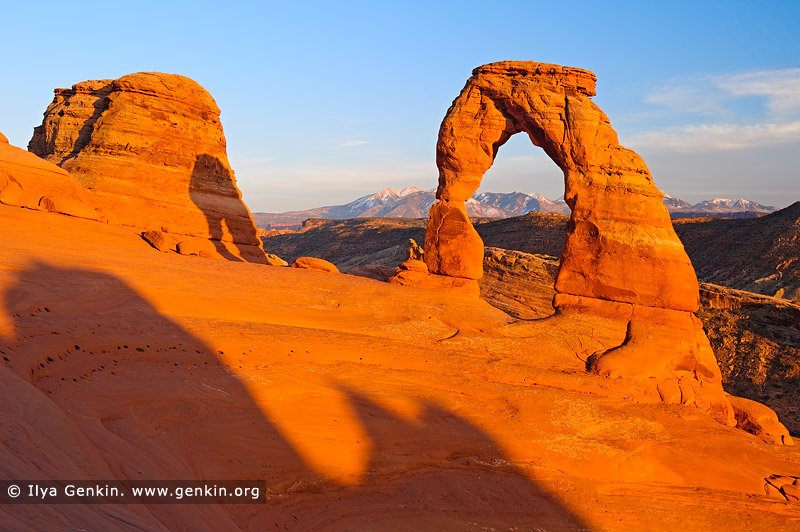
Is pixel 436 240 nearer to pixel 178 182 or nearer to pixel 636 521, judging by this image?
pixel 636 521

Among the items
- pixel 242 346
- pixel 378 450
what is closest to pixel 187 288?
pixel 242 346

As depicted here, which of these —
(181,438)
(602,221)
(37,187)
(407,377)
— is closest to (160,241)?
(37,187)

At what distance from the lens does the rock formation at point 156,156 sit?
2377 cm

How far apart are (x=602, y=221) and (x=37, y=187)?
1695 cm

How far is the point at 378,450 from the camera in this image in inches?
345

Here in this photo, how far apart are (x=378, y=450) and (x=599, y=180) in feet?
31.6

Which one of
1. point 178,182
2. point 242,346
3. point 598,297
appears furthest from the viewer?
point 178,182

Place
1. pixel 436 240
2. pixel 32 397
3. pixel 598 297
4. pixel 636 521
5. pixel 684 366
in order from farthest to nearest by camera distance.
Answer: pixel 436 240 < pixel 598 297 < pixel 684 366 < pixel 636 521 < pixel 32 397

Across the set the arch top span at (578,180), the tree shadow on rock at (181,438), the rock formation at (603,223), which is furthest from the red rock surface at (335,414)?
the arch top span at (578,180)

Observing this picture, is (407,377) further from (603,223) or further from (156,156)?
(156,156)

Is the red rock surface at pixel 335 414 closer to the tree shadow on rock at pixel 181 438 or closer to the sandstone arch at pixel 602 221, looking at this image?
the tree shadow on rock at pixel 181 438

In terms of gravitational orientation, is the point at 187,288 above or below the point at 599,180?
below

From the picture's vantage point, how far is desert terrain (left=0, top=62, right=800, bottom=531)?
7.09m

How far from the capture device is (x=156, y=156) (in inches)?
A: 994
